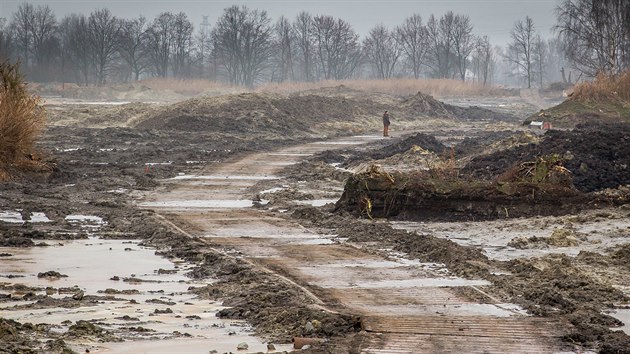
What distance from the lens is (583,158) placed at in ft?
79.5

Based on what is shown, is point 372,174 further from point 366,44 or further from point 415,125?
point 366,44

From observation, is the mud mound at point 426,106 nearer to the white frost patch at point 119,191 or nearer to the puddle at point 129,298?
the white frost patch at point 119,191

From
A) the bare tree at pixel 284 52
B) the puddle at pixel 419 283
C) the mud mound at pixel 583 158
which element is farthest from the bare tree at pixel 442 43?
the puddle at pixel 419 283

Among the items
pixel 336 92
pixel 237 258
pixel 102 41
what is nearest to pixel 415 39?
pixel 102 41

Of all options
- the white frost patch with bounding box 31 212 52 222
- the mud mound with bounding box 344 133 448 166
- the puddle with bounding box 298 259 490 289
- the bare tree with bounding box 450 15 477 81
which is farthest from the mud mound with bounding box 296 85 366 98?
the puddle with bounding box 298 259 490 289

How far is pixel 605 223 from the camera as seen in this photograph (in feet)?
58.3

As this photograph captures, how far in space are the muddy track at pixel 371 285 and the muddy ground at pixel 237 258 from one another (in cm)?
25

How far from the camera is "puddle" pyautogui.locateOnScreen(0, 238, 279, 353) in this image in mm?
9727

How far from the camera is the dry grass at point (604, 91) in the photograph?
5203 centimetres

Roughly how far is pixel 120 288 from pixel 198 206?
376 inches

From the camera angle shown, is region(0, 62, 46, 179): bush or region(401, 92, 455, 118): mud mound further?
region(401, 92, 455, 118): mud mound

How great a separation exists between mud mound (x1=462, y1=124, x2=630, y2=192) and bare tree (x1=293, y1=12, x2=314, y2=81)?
105488 millimetres

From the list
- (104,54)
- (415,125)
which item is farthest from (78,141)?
(104,54)

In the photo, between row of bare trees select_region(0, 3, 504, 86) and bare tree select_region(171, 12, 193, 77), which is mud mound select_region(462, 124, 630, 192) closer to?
row of bare trees select_region(0, 3, 504, 86)
